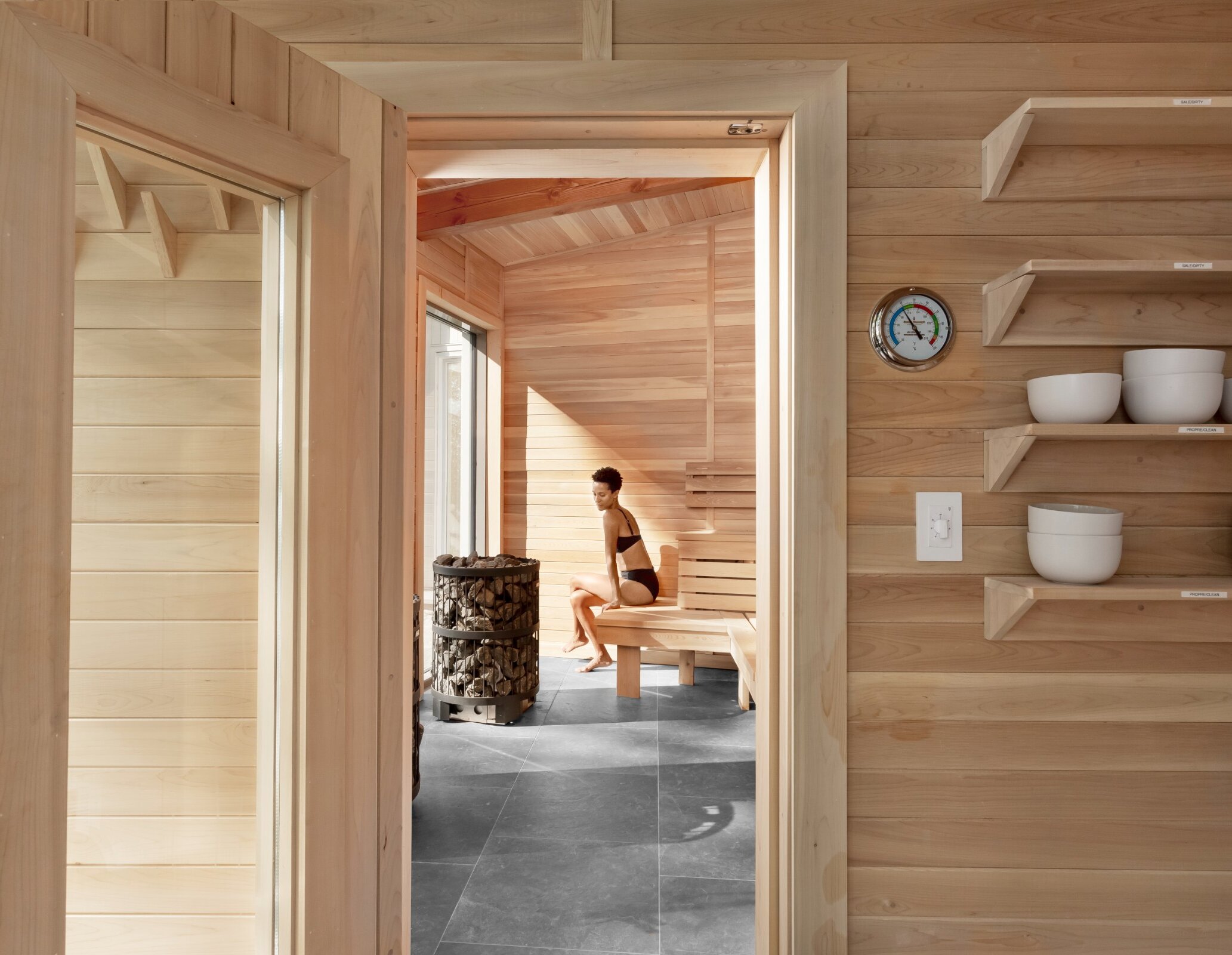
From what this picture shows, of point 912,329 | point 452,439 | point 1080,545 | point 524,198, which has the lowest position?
point 1080,545

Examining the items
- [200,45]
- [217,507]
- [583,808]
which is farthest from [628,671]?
[200,45]

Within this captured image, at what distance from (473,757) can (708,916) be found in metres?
1.46

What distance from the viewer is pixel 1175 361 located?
1194 mm

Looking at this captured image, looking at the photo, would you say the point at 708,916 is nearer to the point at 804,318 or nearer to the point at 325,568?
the point at 325,568

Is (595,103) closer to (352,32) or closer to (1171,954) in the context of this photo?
(352,32)

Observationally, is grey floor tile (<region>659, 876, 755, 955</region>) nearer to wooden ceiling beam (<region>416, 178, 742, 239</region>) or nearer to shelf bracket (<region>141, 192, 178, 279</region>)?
shelf bracket (<region>141, 192, 178, 279</region>)

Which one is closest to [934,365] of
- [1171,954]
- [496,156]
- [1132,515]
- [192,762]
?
[1132,515]

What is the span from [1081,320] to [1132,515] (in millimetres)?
Result: 371

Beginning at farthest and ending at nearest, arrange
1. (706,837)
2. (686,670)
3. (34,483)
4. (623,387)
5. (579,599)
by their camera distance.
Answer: (623,387) → (579,599) → (686,670) → (706,837) → (34,483)

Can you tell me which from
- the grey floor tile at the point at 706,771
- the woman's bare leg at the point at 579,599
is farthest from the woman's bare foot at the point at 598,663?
the grey floor tile at the point at 706,771

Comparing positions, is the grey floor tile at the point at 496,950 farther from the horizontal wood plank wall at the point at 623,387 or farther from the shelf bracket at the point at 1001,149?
the horizontal wood plank wall at the point at 623,387

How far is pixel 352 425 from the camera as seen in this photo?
1.24 m

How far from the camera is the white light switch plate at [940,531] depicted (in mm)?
1317

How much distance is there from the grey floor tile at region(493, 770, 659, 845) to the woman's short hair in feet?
6.44
